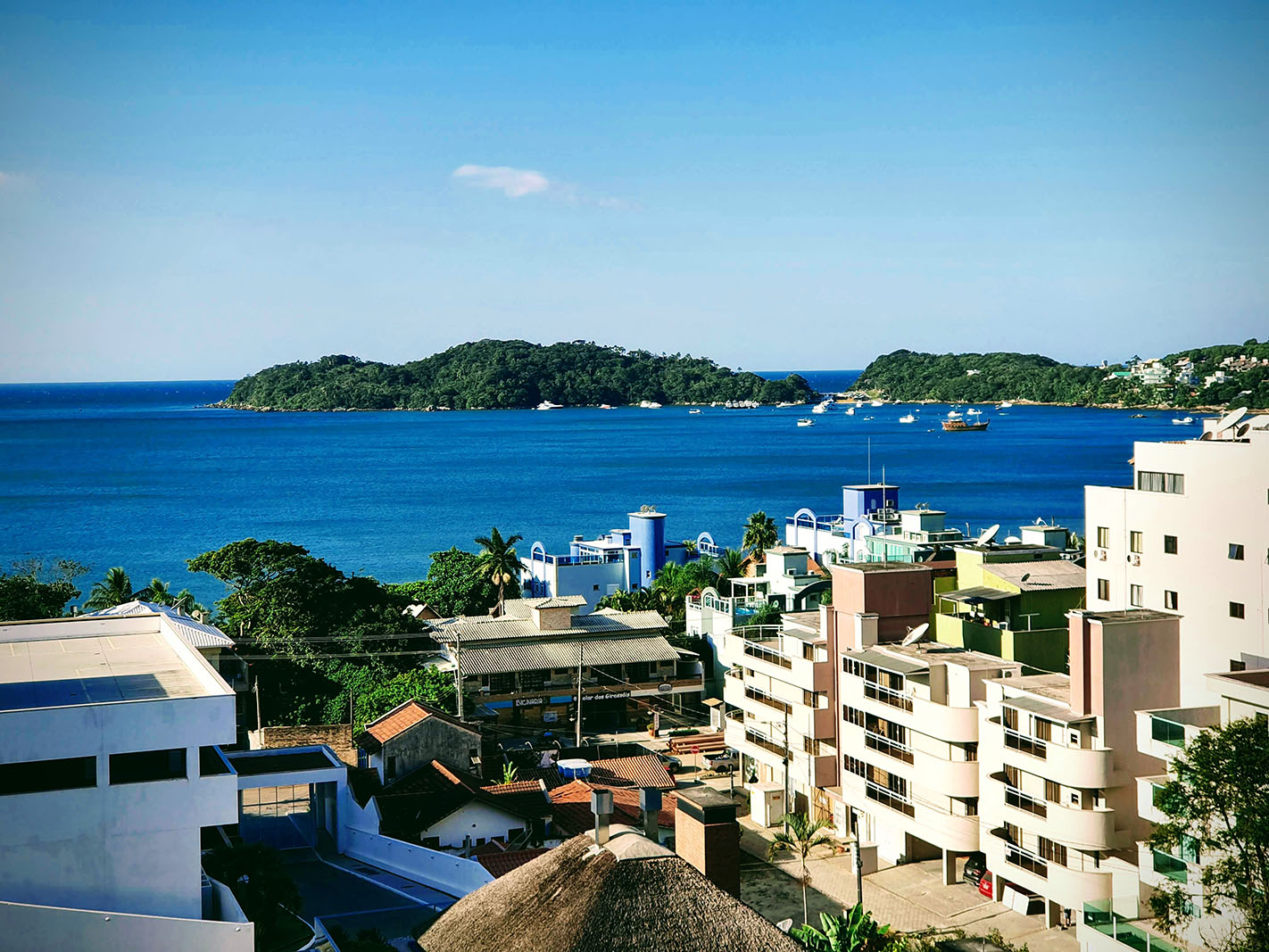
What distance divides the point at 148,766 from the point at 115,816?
0.64 meters

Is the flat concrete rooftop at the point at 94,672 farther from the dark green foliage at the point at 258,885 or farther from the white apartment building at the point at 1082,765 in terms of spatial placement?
the white apartment building at the point at 1082,765

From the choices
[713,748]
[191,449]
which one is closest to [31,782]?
[713,748]

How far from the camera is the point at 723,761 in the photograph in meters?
29.0

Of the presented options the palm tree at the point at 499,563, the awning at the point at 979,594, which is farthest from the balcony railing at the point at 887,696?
the palm tree at the point at 499,563

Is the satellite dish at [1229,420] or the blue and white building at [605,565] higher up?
the satellite dish at [1229,420]

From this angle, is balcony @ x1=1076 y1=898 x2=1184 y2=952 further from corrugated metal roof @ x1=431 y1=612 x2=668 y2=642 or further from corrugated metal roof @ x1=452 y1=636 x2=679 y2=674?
corrugated metal roof @ x1=431 y1=612 x2=668 y2=642

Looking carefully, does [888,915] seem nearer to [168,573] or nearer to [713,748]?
[713,748]

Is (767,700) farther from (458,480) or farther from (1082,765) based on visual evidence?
(458,480)

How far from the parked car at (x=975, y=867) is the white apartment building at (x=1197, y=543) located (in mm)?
4506

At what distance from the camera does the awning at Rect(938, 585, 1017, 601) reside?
24.9m

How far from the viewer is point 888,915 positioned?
1984 cm

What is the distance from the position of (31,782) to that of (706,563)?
117ft

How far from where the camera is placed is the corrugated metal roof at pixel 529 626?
32844 mm

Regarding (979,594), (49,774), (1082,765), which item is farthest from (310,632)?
(1082,765)
